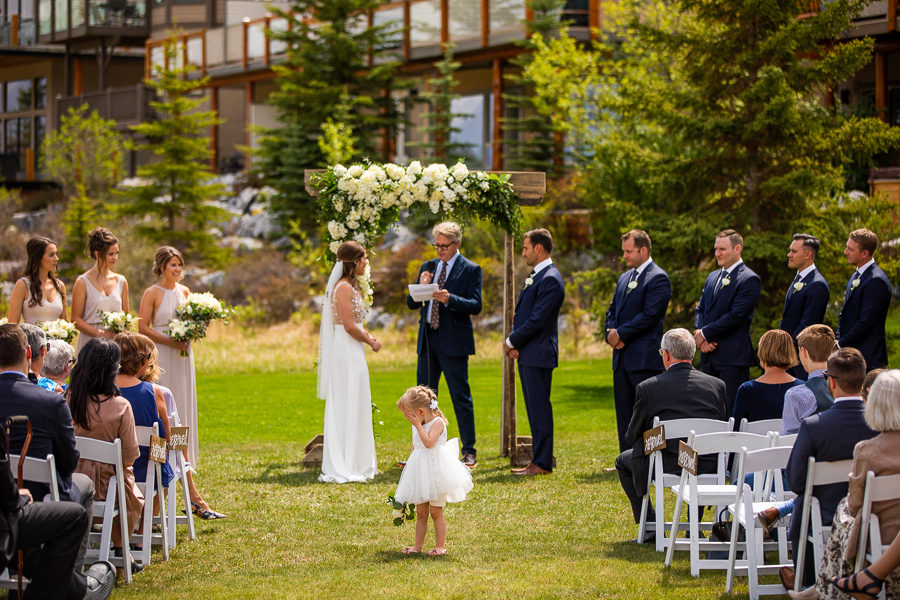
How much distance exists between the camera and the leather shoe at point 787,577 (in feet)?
19.7

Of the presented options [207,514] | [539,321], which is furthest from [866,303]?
[207,514]

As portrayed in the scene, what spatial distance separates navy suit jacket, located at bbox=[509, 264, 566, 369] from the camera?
10.3 metres

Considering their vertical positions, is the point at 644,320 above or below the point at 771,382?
above

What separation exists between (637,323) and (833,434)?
14.3 ft

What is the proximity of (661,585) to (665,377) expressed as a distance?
161 cm

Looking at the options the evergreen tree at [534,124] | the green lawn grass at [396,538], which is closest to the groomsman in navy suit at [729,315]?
the green lawn grass at [396,538]

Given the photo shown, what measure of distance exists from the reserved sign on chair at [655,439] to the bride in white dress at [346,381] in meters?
3.63

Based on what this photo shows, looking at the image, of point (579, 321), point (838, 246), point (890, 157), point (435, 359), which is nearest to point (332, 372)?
point (435, 359)

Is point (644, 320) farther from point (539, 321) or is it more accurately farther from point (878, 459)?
point (878, 459)

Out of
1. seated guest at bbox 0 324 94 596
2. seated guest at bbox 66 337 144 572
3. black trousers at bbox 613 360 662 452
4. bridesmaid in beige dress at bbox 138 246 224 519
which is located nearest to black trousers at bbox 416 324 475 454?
black trousers at bbox 613 360 662 452

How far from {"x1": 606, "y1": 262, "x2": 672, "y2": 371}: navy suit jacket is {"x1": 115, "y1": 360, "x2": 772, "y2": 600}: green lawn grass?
114 cm

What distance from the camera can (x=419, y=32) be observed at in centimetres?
3306

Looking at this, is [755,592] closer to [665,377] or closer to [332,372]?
[665,377]

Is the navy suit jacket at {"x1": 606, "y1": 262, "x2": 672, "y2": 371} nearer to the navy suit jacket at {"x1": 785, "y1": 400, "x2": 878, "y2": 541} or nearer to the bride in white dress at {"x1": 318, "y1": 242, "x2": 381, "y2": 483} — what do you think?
the bride in white dress at {"x1": 318, "y1": 242, "x2": 381, "y2": 483}
